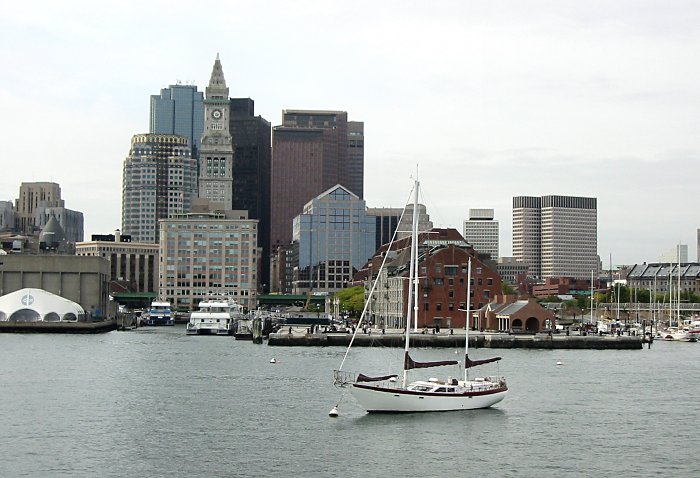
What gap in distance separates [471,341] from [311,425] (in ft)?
265

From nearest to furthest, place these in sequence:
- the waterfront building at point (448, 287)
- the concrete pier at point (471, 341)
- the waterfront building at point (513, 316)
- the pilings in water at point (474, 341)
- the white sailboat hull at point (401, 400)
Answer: the white sailboat hull at point (401, 400) < the pilings in water at point (474, 341) < the concrete pier at point (471, 341) < the waterfront building at point (513, 316) < the waterfront building at point (448, 287)

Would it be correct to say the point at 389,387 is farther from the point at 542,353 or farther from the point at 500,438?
the point at 542,353

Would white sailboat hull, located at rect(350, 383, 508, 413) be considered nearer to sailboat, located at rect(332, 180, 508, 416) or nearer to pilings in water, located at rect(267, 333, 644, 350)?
sailboat, located at rect(332, 180, 508, 416)

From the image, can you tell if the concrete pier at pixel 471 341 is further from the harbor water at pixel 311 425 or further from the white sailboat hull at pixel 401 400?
the white sailboat hull at pixel 401 400

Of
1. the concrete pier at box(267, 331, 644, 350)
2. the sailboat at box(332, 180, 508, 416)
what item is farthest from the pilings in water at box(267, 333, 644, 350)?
the sailboat at box(332, 180, 508, 416)

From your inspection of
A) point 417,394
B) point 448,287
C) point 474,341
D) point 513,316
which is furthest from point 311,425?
point 448,287

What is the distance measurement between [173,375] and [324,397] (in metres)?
25.7

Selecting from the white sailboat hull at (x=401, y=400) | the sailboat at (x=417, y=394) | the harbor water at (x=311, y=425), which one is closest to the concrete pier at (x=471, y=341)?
the harbor water at (x=311, y=425)

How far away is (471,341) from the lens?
15088 cm

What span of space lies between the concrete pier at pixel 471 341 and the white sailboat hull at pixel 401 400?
230ft

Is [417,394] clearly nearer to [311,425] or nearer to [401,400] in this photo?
[401,400]

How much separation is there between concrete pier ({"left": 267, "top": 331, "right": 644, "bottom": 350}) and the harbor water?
3019 centimetres

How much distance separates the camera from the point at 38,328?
19925cm

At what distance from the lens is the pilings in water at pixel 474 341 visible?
495 feet
